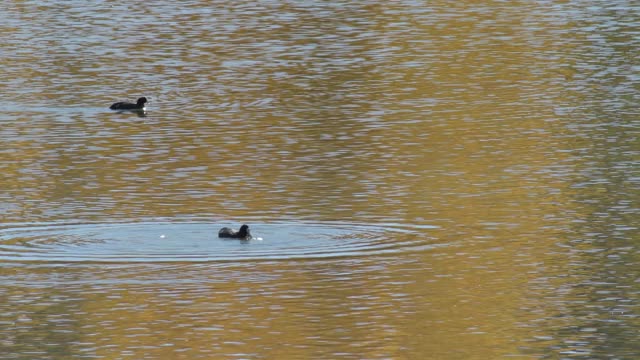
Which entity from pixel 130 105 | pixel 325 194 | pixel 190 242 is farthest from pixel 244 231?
pixel 130 105

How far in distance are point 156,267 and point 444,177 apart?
721cm

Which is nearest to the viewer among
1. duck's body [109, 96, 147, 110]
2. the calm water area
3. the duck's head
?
the calm water area

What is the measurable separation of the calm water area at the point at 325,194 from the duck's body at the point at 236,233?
20cm

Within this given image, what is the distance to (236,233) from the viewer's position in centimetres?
2219

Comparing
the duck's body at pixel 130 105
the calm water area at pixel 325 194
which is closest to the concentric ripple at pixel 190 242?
the calm water area at pixel 325 194

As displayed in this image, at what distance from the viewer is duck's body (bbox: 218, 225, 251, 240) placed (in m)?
22.0

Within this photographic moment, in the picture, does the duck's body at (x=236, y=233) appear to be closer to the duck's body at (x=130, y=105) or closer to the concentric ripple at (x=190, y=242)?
the concentric ripple at (x=190, y=242)

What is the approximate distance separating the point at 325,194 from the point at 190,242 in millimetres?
3607

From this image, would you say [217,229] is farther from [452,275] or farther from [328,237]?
[452,275]

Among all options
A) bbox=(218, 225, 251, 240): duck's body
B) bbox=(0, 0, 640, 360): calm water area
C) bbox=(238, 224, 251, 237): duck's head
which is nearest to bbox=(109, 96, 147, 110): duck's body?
bbox=(0, 0, 640, 360): calm water area

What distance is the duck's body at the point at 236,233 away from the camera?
2203 cm

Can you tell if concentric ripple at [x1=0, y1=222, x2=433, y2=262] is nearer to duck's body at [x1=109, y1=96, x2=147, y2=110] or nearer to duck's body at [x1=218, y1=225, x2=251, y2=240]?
duck's body at [x1=218, y1=225, x2=251, y2=240]

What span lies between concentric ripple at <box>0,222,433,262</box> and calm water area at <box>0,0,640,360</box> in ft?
0.16

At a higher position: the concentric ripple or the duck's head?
the duck's head
